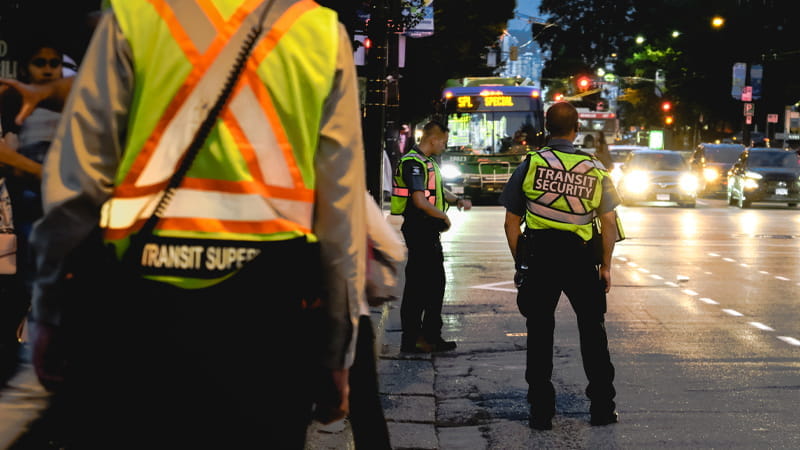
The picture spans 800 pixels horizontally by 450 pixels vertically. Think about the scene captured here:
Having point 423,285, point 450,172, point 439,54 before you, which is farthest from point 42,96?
point 439,54

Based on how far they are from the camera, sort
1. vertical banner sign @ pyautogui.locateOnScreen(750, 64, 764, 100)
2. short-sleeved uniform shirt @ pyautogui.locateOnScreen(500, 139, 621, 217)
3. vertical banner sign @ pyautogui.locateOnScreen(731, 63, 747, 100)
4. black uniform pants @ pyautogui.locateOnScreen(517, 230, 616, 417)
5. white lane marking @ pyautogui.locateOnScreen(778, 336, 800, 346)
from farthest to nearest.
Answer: vertical banner sign @ pyautogui.locateOnScreen(731, 63, 747, 100) < vertical banner sign @ pyautogui.locateOnScreen(750, 64, 764, 100) < white lane marking @ pyautogui.locateOnScreen(778, 336, 800, 346) < short-sleeved uniform shirt @ pyautogui.locateOnScreen(500, 139, 621, 217) < black uniform pants @ pyautogui.locateOnScreen(517, 230, 616, 417)

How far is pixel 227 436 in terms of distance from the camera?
2.47 metres

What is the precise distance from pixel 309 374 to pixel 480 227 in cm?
Result: 2225

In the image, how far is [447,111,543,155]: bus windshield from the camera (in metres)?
35.5

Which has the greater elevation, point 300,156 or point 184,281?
point 300,156

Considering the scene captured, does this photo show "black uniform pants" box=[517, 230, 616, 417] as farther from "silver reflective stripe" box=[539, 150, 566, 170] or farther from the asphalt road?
"silver reflective stripe" box=[539, 150, 566, 170]

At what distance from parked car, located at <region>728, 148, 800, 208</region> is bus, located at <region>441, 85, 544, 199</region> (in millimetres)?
5580


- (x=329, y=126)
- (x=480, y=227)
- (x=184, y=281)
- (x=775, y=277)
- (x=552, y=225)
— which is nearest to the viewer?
(x=184, y=281)

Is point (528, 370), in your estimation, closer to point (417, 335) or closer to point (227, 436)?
point (417, 335)

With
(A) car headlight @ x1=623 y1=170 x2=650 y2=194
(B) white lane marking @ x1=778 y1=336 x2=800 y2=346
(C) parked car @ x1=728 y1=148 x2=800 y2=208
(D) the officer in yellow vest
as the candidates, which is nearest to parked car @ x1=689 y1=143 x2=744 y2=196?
(C) parked car @ x1=728 y1=148 x2=800 y2=208

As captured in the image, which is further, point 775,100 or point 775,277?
point 775,100

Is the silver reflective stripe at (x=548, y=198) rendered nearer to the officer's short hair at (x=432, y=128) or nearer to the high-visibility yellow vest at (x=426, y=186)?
the high-visibility yellow vest at (x=426, y=186)

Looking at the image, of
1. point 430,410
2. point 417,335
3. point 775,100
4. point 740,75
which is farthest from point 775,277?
point 775,100

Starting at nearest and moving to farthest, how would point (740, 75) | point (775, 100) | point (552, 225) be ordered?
1. point (552, 225)
2. point (740, 75)
3. point (775, 100)
